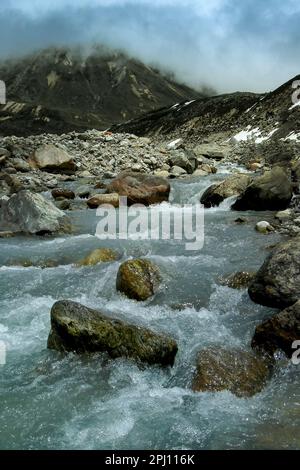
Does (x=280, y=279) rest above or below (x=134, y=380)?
above

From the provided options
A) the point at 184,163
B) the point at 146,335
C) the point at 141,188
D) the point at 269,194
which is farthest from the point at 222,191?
the point at 146,335

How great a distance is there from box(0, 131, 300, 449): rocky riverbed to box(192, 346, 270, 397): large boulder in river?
0.06 ft

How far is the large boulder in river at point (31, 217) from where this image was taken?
1561 cm

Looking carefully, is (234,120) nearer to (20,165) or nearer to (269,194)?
(20,165)

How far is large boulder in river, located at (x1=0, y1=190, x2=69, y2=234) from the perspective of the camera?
15.6 meters

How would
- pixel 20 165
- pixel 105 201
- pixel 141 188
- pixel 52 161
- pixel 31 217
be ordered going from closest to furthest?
pixel 31 217
pixel 105 201
pixel 141 188
pixel 20 165
pixel 52 161

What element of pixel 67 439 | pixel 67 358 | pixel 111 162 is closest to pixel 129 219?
pixel 67 358

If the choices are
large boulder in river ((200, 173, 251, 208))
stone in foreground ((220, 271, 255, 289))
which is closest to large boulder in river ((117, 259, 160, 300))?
stone in foreground ((220, 271, 255, 289))

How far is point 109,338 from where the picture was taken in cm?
748

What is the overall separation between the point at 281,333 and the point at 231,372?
3.56 feet

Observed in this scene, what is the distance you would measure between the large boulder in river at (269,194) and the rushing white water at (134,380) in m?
6.32

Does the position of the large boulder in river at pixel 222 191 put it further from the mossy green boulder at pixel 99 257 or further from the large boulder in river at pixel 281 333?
the large boulder in river at pixel 281 333

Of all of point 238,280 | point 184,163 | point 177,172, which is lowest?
point 238,280

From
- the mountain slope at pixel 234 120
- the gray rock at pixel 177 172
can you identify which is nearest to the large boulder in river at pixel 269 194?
the gray rock at pixel 177 172
